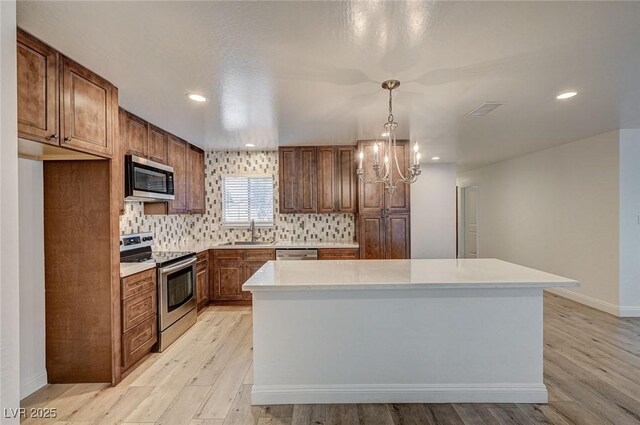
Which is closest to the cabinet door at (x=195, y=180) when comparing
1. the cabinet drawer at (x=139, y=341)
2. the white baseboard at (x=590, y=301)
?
the cabinet drawer at (x=139, y=341)

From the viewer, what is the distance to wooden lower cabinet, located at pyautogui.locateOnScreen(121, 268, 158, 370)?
2.54 metres

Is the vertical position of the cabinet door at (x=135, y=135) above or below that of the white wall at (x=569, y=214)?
above

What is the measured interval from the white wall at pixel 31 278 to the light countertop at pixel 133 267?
1.81 ft

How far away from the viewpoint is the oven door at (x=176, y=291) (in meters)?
3.05

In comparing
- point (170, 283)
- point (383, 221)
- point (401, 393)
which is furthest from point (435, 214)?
point (170, 283)

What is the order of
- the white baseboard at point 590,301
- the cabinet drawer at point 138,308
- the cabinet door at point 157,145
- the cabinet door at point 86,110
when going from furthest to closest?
the white baseboard at point 590,301, the cabinet door at point 157,145, the cabinet drawer at point 138,308, the cabinet door at point 86,110

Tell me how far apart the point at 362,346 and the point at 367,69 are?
195 cm

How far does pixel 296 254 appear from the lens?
4.36m

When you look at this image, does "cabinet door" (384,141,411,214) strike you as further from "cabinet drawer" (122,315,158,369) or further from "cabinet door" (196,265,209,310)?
"cabinet drawer" (122,315,158,369)

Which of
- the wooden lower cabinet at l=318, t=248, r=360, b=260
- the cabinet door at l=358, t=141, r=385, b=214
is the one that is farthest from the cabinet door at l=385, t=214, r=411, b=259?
the wooden lower cabinet at l=318, t=248, r=360, b=260

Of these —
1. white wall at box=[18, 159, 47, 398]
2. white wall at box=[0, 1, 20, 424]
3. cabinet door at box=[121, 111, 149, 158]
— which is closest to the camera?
white wall at box=[0, 1, 20, 424]

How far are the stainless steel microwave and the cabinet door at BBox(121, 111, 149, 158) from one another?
128 millimetres

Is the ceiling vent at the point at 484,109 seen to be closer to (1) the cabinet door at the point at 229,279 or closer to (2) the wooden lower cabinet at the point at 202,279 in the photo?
(1) the cabinet door at the point at 229,279

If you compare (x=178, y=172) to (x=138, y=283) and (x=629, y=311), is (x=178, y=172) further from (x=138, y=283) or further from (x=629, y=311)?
(x=629, y=311)
